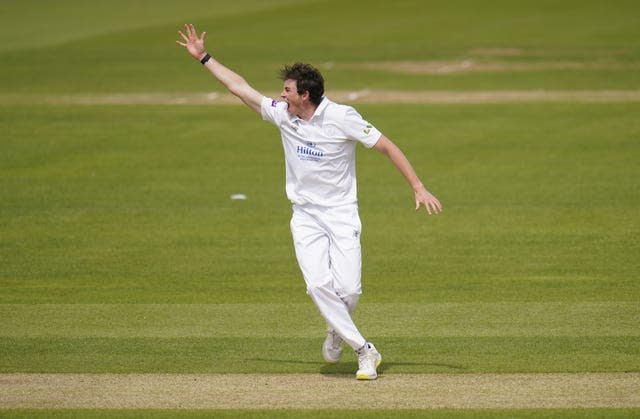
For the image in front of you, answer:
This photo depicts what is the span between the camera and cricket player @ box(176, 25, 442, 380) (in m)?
9.99

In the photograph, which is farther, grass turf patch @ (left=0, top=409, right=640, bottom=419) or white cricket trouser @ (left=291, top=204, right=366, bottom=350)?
white cricket trouser @ (left=291, top=204, right=366, bottom=350)

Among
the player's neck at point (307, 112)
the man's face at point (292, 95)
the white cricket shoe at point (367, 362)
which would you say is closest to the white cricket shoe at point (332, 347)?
the white cricket shoe at point (367, 362)

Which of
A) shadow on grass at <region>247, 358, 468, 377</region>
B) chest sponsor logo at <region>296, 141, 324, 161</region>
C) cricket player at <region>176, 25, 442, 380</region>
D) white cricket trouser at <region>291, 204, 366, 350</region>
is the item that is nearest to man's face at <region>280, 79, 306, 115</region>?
Result: cricket player at <region>176, 25, 442, 380</region>

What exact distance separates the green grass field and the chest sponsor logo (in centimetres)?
177

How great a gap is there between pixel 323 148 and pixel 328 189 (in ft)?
1.16

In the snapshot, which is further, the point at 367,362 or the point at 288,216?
the point at 288,216

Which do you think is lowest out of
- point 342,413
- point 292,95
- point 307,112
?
point 342,413

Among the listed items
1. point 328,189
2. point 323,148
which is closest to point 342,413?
point 328,189

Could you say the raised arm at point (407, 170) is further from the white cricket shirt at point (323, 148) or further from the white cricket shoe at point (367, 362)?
the white cricket shoe at point (367, 362)

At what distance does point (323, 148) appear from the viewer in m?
10.1

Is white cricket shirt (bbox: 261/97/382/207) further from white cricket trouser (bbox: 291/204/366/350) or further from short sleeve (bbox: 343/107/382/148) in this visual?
white cricket trouser (bbox: 291/204/366/350)

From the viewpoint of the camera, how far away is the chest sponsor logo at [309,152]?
10.1 m

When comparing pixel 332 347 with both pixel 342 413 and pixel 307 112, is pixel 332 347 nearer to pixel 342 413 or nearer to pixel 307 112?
pixel 342 413

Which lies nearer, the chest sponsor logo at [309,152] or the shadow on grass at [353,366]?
the chest sponsor logo at [309,152]
